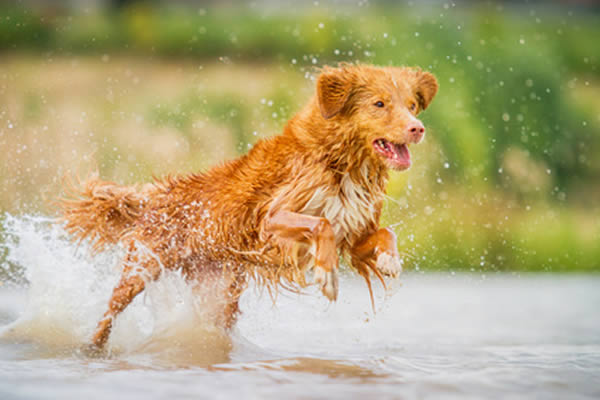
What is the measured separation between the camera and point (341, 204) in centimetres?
474

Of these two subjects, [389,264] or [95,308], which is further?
[95,308]

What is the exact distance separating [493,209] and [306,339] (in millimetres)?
7973

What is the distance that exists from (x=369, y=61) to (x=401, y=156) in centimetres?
981

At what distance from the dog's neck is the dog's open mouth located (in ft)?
0.23

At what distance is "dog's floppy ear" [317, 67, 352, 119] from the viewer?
15.1 feet

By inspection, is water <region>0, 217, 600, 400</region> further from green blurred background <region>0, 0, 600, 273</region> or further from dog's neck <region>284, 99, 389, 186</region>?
green blurred background <region>0, 0, 600, 273</region>

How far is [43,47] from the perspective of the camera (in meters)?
13.9

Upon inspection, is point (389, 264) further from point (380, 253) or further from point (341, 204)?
point (341, 204)

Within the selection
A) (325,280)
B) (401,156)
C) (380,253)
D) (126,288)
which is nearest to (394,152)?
(401,156)

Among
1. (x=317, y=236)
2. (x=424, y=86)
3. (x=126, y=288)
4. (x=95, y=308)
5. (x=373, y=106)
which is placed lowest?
(x=95, y=308)

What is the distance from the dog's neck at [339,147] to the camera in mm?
4668

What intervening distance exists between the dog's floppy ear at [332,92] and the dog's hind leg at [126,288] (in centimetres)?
158

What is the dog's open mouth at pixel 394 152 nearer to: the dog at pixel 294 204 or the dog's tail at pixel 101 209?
the dog at pixel 294 204

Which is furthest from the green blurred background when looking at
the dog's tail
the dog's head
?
the dog's head
